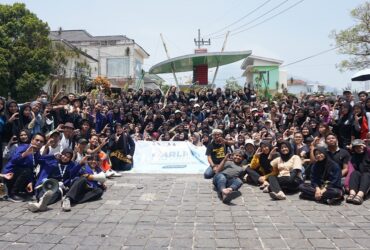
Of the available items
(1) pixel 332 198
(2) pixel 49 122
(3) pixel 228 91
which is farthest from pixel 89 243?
(3) pixel 228 91

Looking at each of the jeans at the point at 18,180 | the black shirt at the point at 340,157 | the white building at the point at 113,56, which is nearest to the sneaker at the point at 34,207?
the jeans at the point at 18,180

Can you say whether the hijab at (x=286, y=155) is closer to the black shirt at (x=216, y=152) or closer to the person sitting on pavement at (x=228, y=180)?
the person sitting on pavement at (x=228, y=180)

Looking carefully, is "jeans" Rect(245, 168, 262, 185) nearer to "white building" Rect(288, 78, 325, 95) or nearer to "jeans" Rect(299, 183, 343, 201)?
"jeans" Rect(299, 183, 343, 201)

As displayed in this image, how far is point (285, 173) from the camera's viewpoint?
786cm

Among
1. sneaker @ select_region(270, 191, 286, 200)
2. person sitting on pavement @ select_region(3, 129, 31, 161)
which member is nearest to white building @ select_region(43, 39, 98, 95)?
person sitting on pavement @ select_region(3, 129, 31, 161)

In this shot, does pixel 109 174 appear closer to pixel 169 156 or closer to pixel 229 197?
pixel 169 156

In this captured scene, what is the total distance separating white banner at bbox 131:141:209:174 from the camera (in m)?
11.3

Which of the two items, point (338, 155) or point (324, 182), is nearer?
point (324, 182)

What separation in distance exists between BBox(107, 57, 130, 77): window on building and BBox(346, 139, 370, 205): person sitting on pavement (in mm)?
45151

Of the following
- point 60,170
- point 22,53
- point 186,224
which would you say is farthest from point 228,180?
point 22,53

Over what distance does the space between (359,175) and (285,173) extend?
54.7 inches

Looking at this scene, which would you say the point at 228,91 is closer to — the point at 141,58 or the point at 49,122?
the point at 49,122

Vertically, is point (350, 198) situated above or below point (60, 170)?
below

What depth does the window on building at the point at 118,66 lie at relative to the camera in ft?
166
